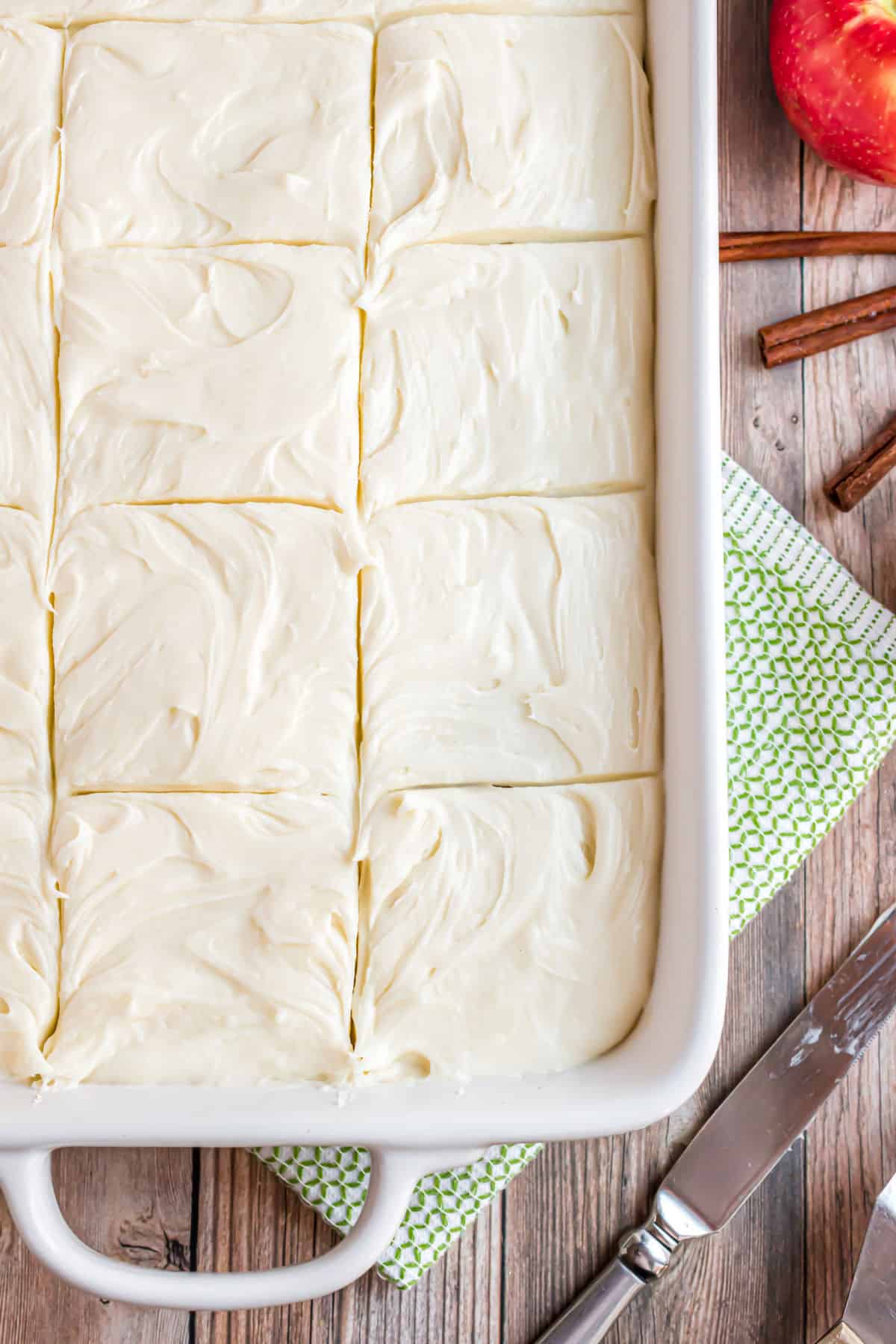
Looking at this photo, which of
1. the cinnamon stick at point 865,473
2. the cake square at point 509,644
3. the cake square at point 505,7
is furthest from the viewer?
the cinnamon stick at point 865,473

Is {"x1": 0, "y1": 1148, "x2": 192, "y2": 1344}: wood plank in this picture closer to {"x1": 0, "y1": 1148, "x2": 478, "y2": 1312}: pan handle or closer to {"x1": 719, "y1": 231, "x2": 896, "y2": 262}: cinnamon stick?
{"x1": 0, "y1": 1148, "x2": 478, "y2": 1312}: pan handle

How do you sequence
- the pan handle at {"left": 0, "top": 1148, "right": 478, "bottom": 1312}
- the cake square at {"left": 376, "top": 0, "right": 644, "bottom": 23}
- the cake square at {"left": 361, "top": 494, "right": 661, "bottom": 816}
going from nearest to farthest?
the pan handle at {"left": 0, "top": 1148, "right": 478, "bottom": 1312}
the cake square at {"left": 361, "top": 494, "right": 661, "bottom": 816}
the cake square at {"left": 376, "top": 0, "right": 644, "bottom": 23}

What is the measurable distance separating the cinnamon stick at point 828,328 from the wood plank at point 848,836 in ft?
0.08

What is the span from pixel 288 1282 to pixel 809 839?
0.78m

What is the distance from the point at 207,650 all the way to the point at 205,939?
1.02ft

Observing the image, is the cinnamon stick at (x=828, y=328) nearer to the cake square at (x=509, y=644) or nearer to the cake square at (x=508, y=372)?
the cake square at (x=508, y=372)

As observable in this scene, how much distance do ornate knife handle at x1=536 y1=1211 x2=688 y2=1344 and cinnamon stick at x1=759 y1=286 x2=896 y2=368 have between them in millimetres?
1107

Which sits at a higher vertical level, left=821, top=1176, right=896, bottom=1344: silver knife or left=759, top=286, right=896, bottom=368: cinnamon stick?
left=759, top=286, right=896, bottom=368: cinnamon stick

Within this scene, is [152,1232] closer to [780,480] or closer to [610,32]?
[780,480]

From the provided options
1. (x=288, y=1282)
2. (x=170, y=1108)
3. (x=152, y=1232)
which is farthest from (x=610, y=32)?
(x=152, y=1232)

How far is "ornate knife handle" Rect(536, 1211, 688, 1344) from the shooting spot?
135cm

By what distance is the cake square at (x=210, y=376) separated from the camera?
1265 mm

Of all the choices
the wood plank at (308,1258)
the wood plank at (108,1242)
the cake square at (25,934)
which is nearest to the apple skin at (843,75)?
the cake square at (25,934)

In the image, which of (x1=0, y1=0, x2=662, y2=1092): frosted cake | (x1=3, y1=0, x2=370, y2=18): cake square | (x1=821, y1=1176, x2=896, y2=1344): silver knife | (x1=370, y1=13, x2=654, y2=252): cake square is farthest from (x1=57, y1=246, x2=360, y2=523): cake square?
(x1=821, y1=1176, x2=896, y2=1344): silver knife
